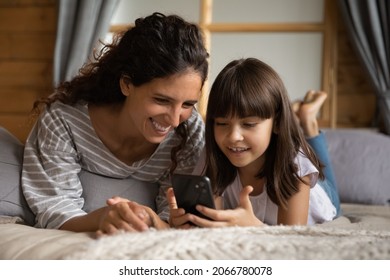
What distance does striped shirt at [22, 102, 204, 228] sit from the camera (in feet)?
5.15

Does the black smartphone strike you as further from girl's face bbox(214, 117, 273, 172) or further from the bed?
girl's face bbox(214, 117, 273, 172)

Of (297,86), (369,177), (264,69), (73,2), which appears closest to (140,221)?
(264,69)

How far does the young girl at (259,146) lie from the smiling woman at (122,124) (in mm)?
98

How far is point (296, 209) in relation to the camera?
5.31 feet

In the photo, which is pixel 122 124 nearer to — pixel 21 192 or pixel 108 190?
pixel 108 190

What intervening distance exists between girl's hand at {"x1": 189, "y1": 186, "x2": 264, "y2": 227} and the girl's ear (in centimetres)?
49

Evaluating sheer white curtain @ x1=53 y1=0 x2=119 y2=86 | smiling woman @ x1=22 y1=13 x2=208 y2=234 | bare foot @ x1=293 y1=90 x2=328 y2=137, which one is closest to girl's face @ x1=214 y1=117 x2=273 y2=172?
smiling woman @ x1=22 y1=13 x2=208 y2=234

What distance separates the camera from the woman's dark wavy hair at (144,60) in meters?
1.53

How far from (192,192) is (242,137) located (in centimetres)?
38

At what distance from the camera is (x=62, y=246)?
1.06 metres

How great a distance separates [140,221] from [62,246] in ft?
0.68

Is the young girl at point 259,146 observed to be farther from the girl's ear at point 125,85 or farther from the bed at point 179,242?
the bed at point 179,242

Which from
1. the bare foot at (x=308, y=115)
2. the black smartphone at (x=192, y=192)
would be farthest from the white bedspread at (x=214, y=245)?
the bare foot at (x=308, y=115)
